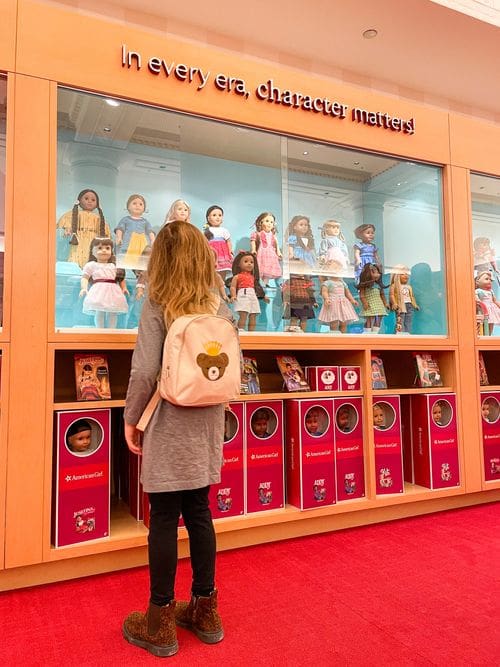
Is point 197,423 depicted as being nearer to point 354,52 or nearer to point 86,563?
point 86,563

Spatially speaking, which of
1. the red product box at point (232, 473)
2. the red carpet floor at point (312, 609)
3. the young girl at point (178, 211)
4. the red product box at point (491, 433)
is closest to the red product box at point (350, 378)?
the red product box at point (232, 473)

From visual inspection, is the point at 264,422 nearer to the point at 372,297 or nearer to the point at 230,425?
the point at 230,425

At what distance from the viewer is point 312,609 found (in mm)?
1858

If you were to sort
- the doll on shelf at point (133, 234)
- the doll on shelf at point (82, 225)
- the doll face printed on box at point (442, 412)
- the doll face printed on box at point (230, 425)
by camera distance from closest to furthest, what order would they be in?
the doll on shelf at point (82, 225) → the doll face printed on box at point (230, 425) → the doll on shelf at point (133, 234) → the doll face printed on box at point (442, 412)

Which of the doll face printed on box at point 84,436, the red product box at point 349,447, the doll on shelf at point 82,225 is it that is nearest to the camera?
the doll face printed on box at point 84,436

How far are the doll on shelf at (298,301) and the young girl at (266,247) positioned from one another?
10cm

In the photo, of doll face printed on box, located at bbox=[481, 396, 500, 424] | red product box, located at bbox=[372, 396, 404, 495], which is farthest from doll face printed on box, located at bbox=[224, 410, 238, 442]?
doll face printed on box, located at bbox=[481, 396, 500, 424]

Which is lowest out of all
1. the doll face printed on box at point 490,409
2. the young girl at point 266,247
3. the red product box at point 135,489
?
the red product box at point 135,489

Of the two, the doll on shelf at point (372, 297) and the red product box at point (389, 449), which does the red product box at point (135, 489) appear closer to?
the red product box at point (389, 449)

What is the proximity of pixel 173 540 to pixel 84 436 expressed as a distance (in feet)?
2.75

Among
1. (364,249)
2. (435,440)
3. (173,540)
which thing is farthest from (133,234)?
(435,440)

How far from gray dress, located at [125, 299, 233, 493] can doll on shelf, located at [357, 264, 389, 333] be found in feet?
5.79

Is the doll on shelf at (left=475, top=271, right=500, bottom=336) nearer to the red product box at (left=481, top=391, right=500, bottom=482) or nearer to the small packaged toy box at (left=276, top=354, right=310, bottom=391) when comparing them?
the red product box at (left=481, top=391, right=500, bottom=482)

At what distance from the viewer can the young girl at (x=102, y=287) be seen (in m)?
2.43
